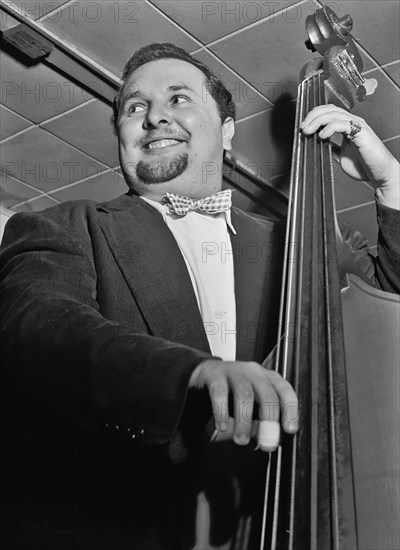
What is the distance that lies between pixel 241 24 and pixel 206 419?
Result: 2.44 metres

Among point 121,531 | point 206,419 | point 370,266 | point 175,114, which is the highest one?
point 175,114

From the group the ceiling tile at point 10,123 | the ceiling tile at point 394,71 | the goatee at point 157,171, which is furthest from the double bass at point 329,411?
the ceiling tile at point 10,123

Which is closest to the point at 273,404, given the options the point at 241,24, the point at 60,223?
the point at 60,223

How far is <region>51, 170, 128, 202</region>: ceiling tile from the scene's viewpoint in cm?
381

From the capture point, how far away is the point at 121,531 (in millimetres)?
855

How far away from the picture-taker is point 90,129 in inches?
135

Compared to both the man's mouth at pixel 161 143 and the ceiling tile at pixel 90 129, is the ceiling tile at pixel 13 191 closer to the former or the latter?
the ceiling tile at pixel 90 129

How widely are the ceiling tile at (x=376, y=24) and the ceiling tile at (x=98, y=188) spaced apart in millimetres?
1485

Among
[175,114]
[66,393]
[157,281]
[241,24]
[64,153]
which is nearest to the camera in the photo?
[66,393]

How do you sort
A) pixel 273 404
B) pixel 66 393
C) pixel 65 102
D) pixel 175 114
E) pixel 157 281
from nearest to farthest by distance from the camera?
pixel 273 404 < pixel 66 393 < pixel 157 281 < pixel 175 114 < pixel 65 102

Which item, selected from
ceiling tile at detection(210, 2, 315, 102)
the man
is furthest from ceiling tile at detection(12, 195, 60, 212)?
the man

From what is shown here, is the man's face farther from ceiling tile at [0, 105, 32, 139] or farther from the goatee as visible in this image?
ceiling tile at [0, 105, 32, 139]

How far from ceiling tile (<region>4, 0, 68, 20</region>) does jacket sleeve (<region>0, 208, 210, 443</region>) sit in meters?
2.02

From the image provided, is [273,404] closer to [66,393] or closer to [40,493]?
[66,393]
